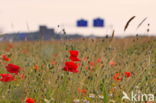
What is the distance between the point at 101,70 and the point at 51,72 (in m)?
0.65

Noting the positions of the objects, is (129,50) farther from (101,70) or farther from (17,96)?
(17,96)

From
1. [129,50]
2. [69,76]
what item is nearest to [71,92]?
[69,76]

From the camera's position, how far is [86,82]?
15.8 feet

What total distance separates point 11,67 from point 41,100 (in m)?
0.49

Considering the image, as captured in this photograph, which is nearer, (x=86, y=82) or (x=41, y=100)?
(x=41, y=100)

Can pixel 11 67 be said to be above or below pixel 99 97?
above

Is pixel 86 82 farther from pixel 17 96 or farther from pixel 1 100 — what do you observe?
pixel 17 96

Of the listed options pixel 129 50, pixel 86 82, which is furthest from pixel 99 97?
pixel 129 50

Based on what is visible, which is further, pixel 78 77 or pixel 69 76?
pixel 78 77

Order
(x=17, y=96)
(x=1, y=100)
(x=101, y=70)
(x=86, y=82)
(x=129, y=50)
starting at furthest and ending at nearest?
(x=129, y=50), (x=86, y=82), (x=101, y=70), (x=1, y=100), (x=17, y=96)

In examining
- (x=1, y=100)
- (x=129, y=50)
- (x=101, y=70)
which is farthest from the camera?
(x=129, y=50)

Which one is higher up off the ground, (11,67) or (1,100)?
(11,67)

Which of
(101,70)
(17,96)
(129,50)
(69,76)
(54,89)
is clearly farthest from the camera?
(129,50)

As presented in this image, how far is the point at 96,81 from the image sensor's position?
4.11 meters
